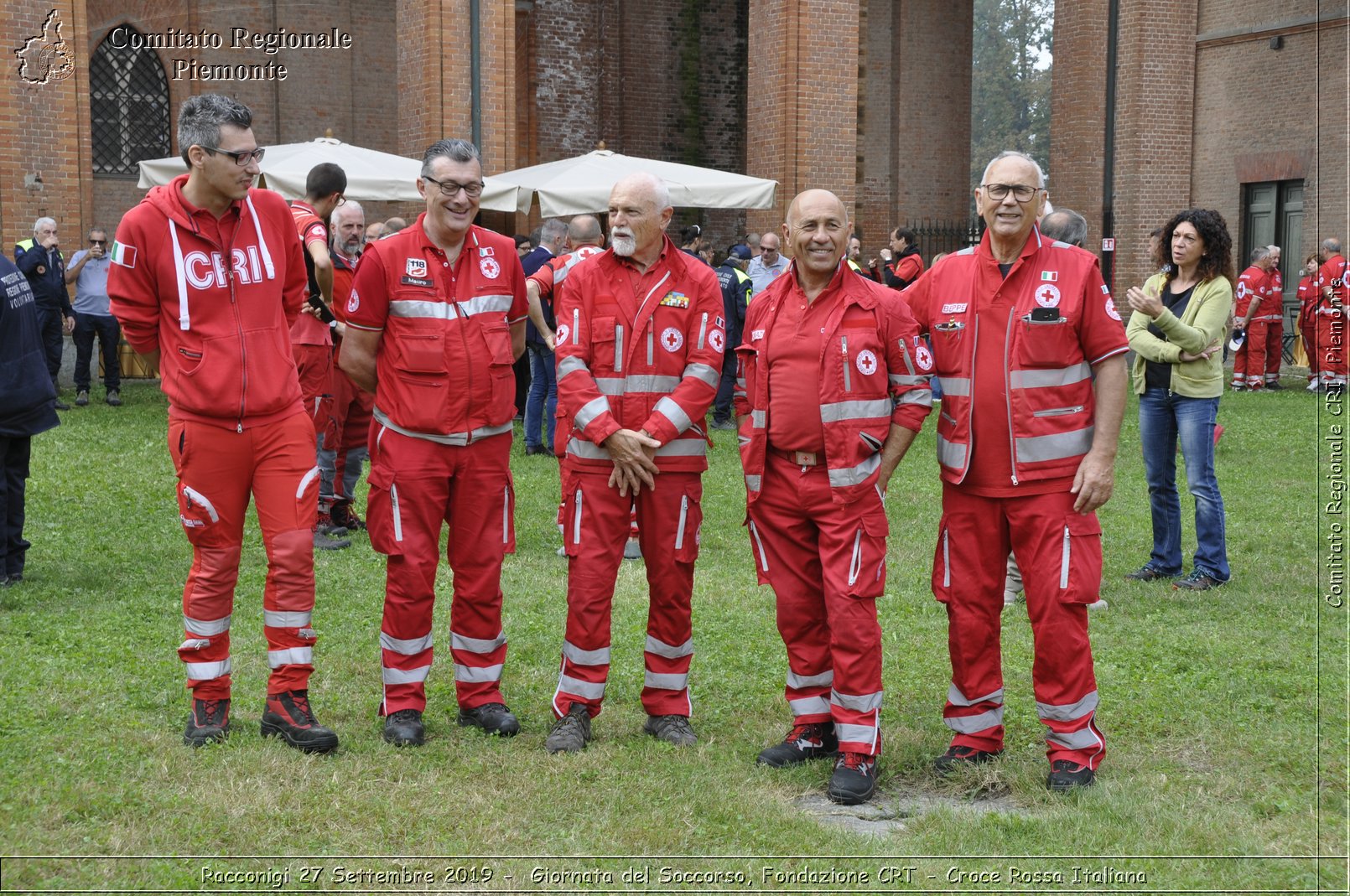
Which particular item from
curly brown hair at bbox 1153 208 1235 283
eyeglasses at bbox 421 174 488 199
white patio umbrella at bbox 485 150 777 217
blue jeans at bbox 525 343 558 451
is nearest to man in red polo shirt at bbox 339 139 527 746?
eyeglasses at bbox 421 174 488 199

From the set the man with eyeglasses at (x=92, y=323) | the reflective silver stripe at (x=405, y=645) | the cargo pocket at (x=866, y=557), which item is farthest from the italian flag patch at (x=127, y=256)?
the man with eyeglasses at (x=92, y=323)

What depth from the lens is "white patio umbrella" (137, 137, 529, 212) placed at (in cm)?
1357

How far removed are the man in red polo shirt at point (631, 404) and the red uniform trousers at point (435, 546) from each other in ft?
1.04

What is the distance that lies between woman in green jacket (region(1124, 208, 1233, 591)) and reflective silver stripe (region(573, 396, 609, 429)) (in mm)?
3803

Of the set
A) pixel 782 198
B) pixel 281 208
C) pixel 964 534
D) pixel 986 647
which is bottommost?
pixel 986 647

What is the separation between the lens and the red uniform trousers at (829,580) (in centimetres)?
462

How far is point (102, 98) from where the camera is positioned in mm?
21438

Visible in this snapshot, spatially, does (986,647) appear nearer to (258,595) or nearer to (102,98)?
(258,595)

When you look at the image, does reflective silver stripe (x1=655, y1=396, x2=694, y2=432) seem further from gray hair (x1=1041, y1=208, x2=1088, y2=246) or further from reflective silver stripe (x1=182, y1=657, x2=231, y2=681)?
gray hair (x1=1041, y1=208, x2=1088, y2=246)

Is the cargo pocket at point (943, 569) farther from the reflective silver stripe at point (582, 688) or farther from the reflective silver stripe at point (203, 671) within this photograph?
the reflective silver stripe at point (203, 671)

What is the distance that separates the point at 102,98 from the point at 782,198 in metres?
11.5

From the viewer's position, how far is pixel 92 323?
15711 millimetres

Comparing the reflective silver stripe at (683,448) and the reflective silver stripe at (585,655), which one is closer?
the reflective silver stripe at (683,448)

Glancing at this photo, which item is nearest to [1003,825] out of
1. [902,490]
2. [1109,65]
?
[902,490]
